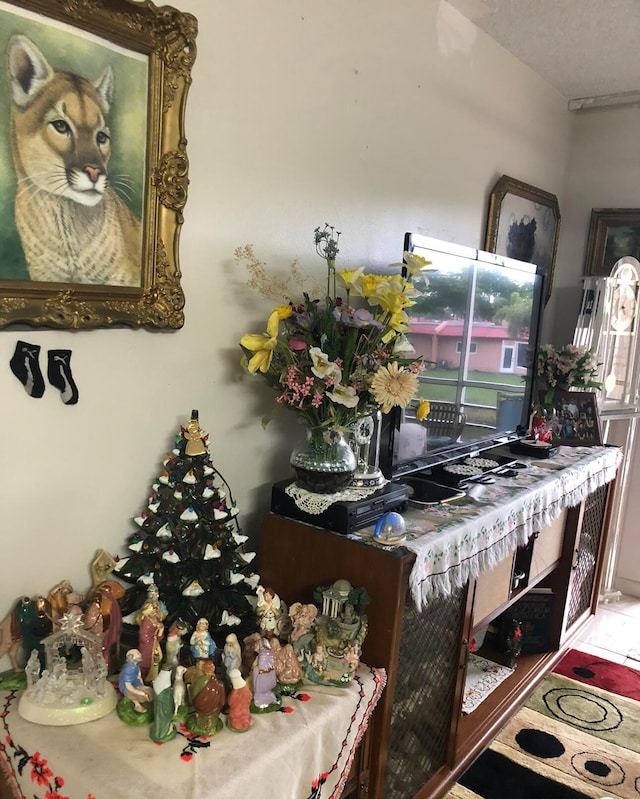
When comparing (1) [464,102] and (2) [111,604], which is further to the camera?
(1) [464,102]

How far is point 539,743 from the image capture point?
2.13 metres

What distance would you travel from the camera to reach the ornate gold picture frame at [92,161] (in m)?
1.17

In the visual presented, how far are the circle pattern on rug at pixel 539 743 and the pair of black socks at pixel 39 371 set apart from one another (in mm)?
1830

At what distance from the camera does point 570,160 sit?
3354 mm

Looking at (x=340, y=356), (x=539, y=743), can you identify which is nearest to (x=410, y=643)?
(x=340, y=356)

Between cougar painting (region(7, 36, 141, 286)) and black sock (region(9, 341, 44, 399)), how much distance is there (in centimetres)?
14

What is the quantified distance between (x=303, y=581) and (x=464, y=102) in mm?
1869

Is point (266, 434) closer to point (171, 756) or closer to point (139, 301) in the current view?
point (139, 301)

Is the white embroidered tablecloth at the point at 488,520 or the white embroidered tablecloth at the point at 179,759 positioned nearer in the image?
the white embroidered tablecloth at the point at 179,759

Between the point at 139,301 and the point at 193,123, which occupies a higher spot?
the point at 193,123

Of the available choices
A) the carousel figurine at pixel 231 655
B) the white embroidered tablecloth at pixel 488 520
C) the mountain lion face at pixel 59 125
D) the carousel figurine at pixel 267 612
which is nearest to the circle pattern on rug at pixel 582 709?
the white embroidered tablecloth at pixel 488 520

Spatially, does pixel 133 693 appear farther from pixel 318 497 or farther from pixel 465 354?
pixel 465 354

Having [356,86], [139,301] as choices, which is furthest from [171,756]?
[356,86]

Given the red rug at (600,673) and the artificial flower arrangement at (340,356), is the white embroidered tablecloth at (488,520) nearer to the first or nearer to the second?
the artificial flower arrangement at (340,356)
